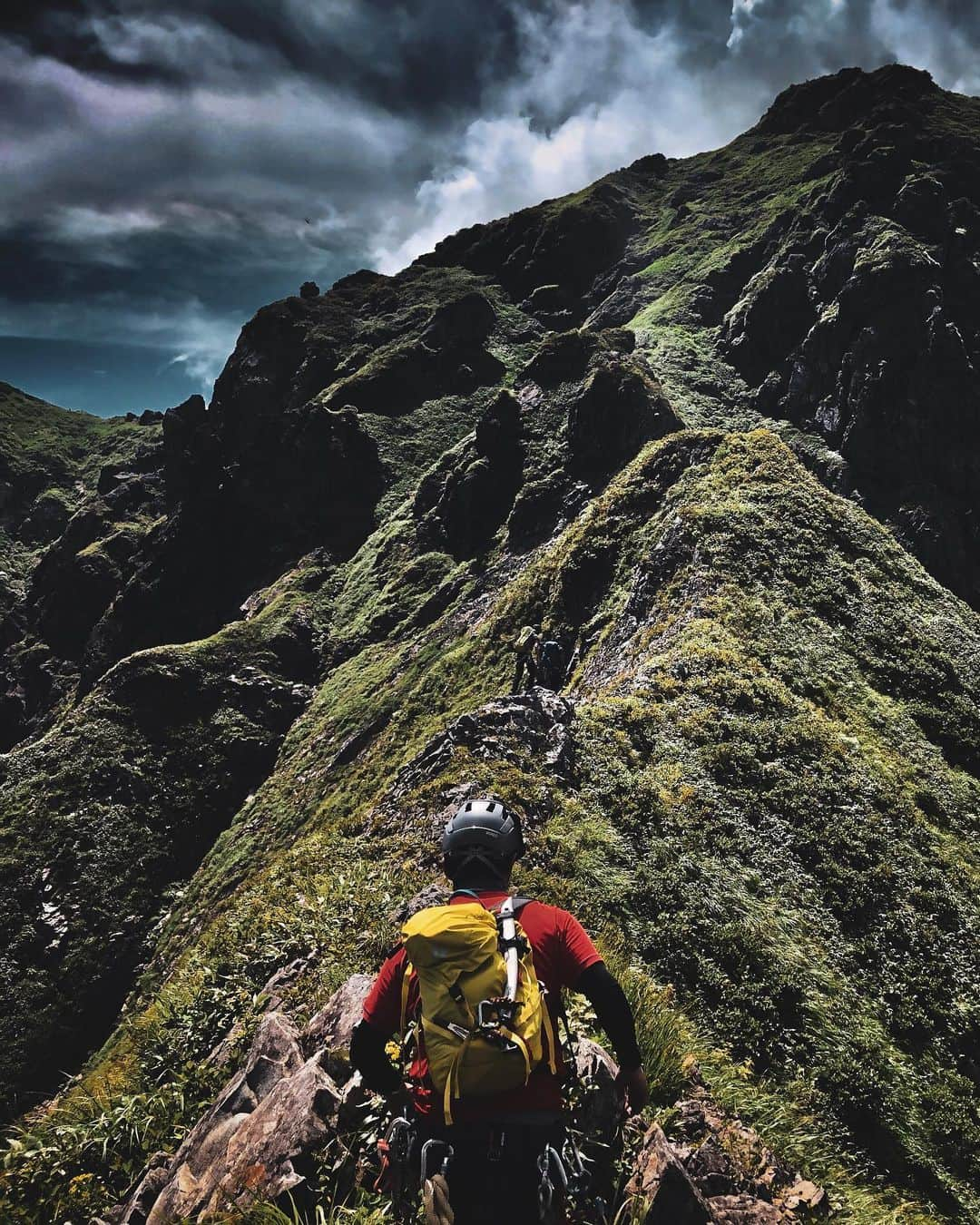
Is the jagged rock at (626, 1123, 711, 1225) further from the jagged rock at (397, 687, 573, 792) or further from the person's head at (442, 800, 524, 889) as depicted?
the jagged rock at (397, 687, 573, 792)

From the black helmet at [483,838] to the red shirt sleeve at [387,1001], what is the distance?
84 centimetres

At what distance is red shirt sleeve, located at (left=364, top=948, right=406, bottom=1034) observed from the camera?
449 centimetres

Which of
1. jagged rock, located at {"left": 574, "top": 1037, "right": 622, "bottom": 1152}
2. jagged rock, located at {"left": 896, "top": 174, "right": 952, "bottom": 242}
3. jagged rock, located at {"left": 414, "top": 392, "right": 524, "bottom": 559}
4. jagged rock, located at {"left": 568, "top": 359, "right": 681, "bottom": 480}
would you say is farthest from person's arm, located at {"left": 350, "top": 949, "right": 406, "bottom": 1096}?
jagged rock, located at {"left": 896, "top": 174, "right": 952, "bottom": 242}

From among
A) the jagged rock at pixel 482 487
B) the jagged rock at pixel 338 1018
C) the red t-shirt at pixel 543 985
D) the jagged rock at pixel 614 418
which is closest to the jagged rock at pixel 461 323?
the jagged rock at pixel 482 487

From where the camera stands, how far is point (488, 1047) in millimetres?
3738

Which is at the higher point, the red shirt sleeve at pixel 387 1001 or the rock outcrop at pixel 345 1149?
the red shirt sleeve at pixel 387 1001

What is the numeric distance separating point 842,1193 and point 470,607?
52482 millimetres

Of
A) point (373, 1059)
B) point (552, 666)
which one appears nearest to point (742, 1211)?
point (373, 1059)

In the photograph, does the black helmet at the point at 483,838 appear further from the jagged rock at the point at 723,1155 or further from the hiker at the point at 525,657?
the hiker at the point at 525,657

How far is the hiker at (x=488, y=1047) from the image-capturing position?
3.73 metres

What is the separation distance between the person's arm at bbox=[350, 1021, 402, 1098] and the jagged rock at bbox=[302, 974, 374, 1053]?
2.67 meters

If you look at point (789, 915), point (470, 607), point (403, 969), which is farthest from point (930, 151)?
point (403, 969)

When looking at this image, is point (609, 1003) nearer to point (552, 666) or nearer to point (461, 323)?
point (552, 666)

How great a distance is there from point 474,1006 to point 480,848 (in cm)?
136
